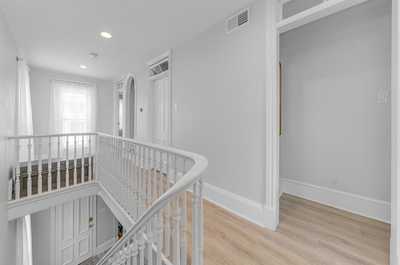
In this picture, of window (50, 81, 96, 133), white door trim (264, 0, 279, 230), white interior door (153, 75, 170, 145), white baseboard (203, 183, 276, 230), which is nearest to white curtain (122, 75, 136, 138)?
window (50, 81, 96, 133)

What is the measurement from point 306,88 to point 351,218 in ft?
6.05

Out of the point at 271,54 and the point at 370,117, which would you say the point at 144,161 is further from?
the point at 370,117

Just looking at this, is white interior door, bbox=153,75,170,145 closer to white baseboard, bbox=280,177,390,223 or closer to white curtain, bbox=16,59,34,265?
white curtain, bbox=16,59,34,265

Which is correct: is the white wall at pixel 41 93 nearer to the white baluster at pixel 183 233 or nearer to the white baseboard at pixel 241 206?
the white baseboard at pixel 241 206

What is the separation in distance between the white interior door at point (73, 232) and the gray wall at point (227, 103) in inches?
154

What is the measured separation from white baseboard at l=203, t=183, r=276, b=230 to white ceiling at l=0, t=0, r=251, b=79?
2411mm

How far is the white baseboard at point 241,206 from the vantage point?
1.96 metres

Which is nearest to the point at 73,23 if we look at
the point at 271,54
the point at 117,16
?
the point at 117,16

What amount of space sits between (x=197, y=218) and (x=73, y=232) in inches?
222

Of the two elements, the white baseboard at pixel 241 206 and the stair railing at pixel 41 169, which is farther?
the stair railing at pixel 41 169

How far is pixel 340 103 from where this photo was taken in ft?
8.01

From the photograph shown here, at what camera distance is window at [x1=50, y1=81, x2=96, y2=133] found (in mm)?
5117

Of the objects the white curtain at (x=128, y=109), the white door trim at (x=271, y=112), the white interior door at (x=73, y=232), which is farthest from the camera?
the white curtain at (x=128, y=109)

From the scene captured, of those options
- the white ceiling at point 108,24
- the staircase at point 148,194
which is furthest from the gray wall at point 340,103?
the staircase at point 148,194
